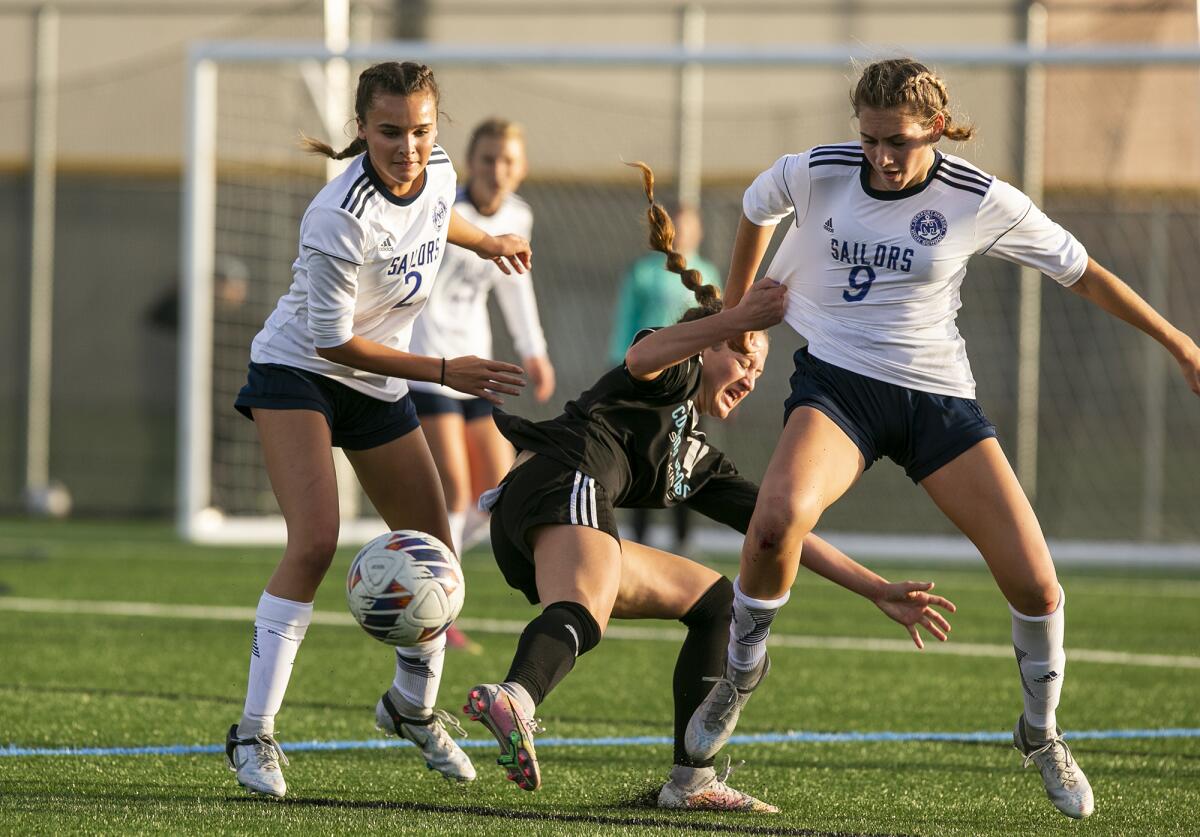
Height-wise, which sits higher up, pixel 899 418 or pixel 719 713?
pixel 899 418

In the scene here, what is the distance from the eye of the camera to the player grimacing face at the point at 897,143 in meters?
3.98

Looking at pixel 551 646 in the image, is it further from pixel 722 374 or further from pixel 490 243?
pixel 490 243

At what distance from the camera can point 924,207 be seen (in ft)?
13.6

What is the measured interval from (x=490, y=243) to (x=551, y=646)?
148 cm

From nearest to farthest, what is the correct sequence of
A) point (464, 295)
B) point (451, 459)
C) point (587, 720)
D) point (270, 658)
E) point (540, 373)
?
point (270, 658) < point (587, 720) < point (451, 459) < point (464, 295) < point (540, 373)

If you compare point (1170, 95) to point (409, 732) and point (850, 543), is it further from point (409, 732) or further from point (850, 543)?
point (409, 732)

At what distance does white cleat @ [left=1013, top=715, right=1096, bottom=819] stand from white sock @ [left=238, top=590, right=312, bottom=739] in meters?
1.88

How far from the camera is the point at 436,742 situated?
14.2 feet

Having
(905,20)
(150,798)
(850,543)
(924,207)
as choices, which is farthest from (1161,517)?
(150,798)

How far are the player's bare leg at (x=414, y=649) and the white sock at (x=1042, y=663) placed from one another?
1474mm

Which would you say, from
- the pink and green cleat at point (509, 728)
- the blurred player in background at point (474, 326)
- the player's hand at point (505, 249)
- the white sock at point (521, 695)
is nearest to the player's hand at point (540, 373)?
the blurred player in background at point (474, 326)

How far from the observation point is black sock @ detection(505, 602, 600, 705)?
3.62 m

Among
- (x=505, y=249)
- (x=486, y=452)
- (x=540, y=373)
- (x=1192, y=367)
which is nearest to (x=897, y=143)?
(x=1192, y=367)

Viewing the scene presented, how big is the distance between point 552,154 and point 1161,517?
560 centimetres
